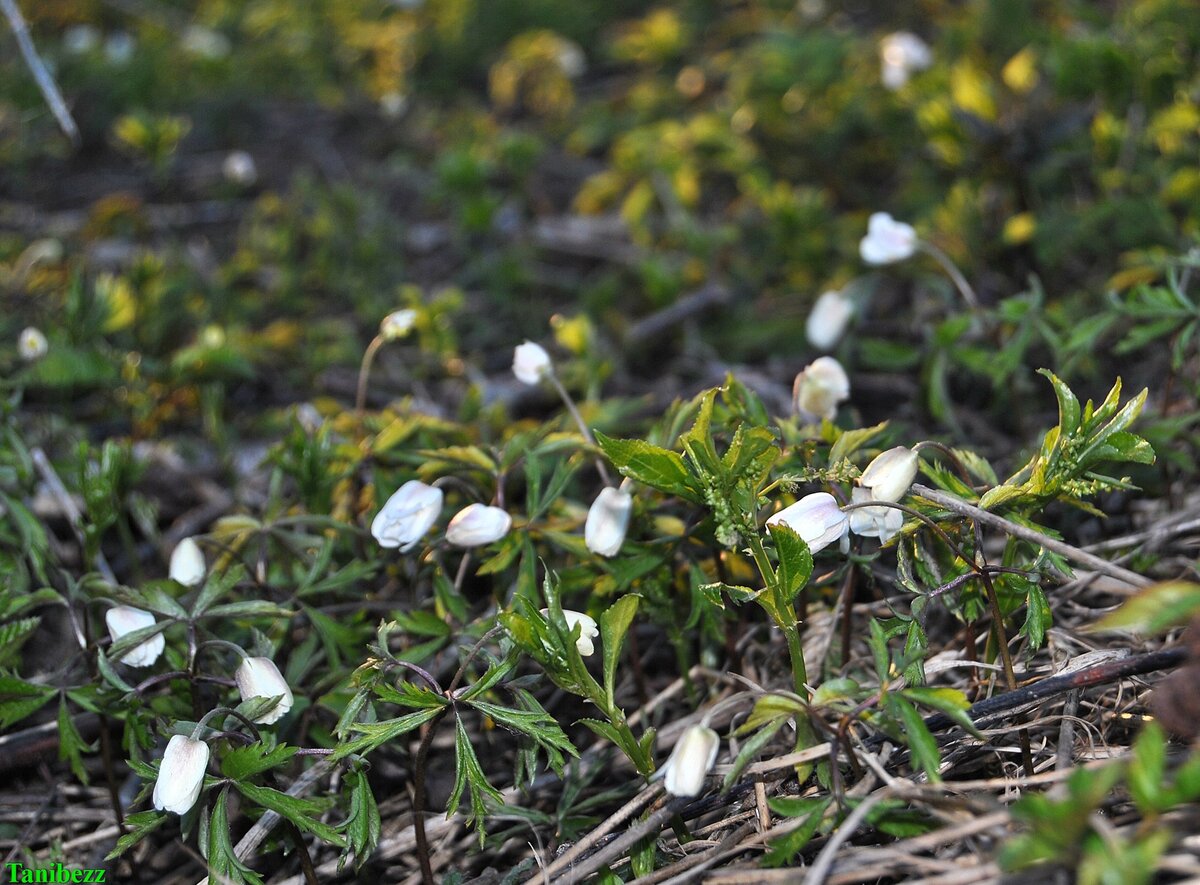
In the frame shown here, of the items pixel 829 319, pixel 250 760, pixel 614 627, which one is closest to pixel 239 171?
pixel 829 319

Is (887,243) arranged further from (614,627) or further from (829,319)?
(614,627)

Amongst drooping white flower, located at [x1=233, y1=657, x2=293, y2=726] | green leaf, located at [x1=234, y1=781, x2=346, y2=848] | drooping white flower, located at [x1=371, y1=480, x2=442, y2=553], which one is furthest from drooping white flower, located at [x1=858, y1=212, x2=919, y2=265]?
green leaf, located at [x1=234, y1=781, x2=346, y2=848]

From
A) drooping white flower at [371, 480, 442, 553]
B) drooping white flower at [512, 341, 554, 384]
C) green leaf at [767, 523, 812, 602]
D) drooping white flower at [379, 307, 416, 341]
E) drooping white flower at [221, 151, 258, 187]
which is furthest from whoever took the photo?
drooping white flower at [221, 151, 258, 187]

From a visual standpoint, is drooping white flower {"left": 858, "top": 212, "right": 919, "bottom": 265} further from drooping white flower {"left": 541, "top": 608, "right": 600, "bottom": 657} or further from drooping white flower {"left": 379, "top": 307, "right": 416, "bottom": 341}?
drooping white flower {"left": 541, "top": 608, "right": 600, "bottom": 657}

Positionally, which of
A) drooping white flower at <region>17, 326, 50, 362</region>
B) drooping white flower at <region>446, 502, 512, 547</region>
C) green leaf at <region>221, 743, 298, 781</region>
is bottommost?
green leaf at <region>221, 743, 298, 781</region>

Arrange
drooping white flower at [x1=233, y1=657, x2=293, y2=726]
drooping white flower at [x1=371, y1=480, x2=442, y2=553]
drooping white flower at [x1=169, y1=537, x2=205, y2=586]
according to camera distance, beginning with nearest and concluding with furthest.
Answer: drooping white flower at [x1=233, y1=657, x2=293, y2=726] < drooping white flower at [x1=371, y1=480, x2=442, y2=553] < drooping white flower at [x1=169, y1=537, x2=205, y2=586]

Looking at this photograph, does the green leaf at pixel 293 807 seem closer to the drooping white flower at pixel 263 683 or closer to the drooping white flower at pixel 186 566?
the drooping white flower at pixel 263 683

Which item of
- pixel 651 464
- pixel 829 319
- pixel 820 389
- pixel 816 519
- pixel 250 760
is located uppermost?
pixel 651 464
